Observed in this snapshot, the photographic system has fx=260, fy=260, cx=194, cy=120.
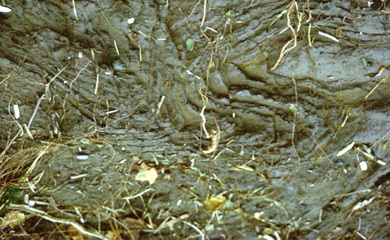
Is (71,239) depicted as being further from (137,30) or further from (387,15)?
(387,15)

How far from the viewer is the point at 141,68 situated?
2016mm

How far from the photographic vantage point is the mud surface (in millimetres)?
1928

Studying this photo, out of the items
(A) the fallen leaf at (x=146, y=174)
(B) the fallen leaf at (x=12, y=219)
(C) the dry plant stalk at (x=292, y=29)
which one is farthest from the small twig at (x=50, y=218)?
(C) the dry plant stalk at (x=292, y=29)

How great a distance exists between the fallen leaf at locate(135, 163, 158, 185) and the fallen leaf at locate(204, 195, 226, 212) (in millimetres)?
537

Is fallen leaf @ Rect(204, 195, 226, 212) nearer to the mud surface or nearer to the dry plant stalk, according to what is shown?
the mud surface

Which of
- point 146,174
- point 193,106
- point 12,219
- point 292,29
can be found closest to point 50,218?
point 12,219

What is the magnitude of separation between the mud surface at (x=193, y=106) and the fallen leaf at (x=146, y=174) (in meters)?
0.03

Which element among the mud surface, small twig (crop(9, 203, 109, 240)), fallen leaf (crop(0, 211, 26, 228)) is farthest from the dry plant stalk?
fallen leaf (crop(0, 211, 26, 228))

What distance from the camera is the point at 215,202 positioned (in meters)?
2.38

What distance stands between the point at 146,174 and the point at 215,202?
2.23ft

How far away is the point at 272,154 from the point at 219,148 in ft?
1.46

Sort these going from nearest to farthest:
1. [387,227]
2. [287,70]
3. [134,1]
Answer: [134,1] → [287,70] → [387,227]

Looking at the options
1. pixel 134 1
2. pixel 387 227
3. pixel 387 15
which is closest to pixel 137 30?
pixel 134 1

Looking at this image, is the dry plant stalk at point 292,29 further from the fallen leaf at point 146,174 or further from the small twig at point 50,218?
the small twig at point 50,218
